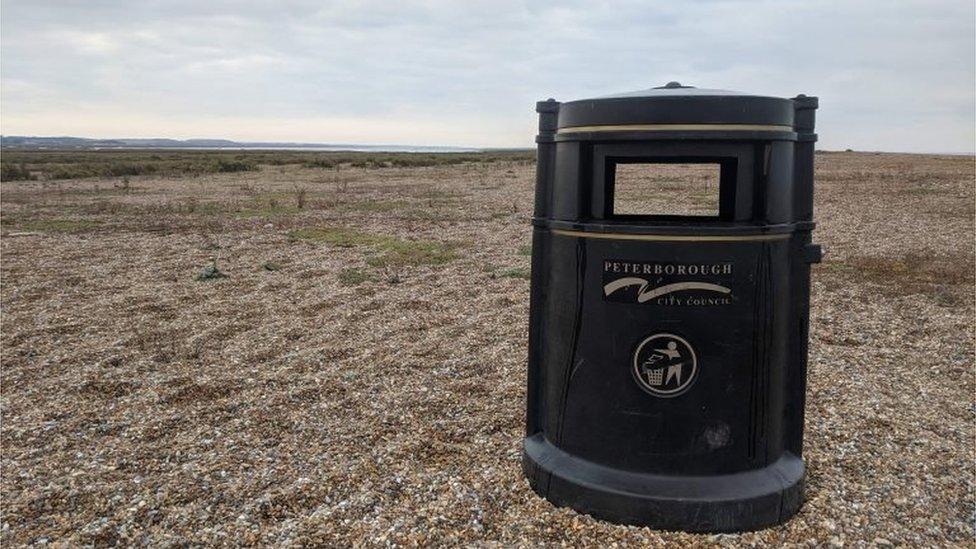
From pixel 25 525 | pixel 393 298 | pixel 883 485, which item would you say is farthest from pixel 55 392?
pixel 883 485

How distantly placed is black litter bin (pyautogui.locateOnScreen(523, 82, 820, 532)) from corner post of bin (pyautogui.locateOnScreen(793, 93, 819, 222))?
10mm

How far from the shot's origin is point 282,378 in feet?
22.3

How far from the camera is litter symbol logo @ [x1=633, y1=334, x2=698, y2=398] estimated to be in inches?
150

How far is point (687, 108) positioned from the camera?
362 centimetres

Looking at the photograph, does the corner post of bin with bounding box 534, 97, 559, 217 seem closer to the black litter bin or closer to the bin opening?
the black litter bin

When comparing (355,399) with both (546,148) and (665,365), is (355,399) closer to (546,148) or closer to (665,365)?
(546,148)

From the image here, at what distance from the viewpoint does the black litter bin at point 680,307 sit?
12.2 feet

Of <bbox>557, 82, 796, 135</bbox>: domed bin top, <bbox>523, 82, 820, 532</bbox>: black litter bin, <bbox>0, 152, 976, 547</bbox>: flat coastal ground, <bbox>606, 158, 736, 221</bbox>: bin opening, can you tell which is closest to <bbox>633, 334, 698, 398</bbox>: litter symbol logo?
<bbox>523, 82, 820, 532</bbox>: black litter bin

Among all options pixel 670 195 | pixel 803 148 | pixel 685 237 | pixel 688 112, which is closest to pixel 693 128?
pixel 688 112

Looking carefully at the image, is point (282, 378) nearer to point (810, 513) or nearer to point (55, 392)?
point (55, 392)

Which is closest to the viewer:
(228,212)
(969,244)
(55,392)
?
(55,392)

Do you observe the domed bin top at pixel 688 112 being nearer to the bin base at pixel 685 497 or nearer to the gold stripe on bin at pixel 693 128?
the gold stripe on bin at pixel 693 128

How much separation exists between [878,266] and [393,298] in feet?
27.3

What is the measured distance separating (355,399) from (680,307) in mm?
3408
